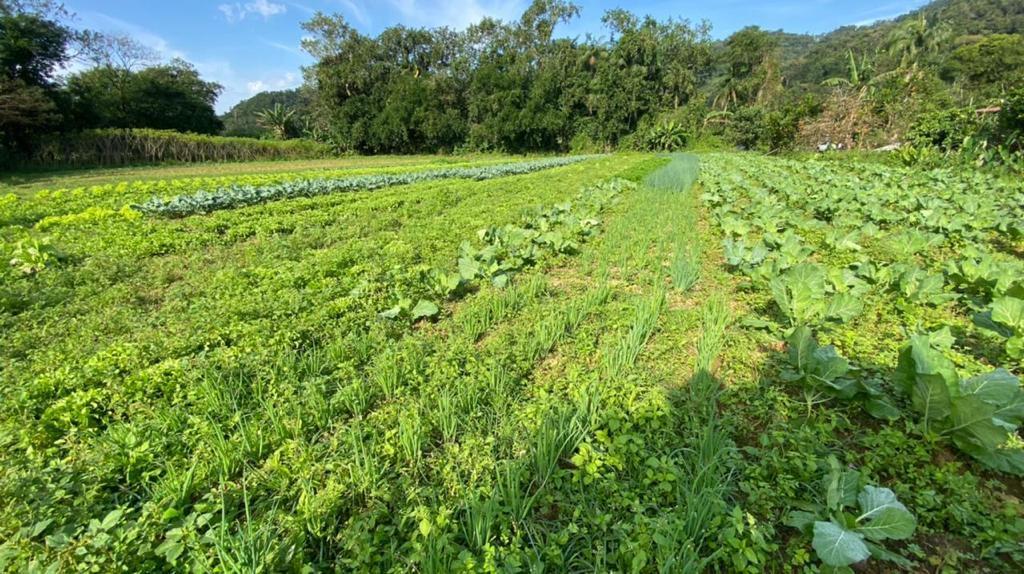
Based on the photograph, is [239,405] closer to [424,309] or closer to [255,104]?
[424,309]

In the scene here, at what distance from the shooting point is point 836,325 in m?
3.66

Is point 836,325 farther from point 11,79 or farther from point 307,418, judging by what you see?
point 11,79

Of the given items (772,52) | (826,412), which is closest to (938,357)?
(826,412)

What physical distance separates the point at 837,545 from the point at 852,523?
0.20 metres

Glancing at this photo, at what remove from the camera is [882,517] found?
1.66 m

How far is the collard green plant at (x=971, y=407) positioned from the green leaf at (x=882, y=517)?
77 centimetres

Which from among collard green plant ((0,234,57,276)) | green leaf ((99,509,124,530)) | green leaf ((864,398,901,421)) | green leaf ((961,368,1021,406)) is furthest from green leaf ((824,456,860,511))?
collard green plant ((0,234,57,276))

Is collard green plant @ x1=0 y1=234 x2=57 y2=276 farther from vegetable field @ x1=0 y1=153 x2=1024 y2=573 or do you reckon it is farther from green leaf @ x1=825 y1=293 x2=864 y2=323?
green leaf @ x1=825 y1=293 x2=864 y2=323

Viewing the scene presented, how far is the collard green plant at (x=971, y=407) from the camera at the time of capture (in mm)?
2016

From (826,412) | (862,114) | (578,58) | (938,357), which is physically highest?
(578,58)

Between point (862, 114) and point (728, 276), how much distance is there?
2685 centimetres

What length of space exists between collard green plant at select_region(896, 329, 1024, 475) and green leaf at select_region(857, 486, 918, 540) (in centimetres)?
77

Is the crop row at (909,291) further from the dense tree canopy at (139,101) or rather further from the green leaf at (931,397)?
the dense tree canopy at (139,101)

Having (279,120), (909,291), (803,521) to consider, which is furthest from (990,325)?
(279,120)
